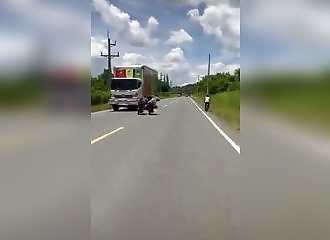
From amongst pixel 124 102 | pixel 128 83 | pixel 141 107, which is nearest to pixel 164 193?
pixel 141 107

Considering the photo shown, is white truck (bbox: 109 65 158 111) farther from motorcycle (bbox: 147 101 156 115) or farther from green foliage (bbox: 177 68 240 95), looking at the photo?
green foliage (bbox: 177 68 240 95)

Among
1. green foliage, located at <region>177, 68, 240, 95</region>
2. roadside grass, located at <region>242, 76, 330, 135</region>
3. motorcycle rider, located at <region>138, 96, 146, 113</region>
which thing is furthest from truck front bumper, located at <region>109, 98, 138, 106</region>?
roadside grass, located at <region>242, 76, 330, 135</region>

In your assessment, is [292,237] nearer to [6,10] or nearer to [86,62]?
[86,62]

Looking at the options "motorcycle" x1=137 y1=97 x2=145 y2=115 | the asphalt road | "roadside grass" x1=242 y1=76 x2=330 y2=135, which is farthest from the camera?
"motorcycle" x1=137 y1=97 x2=145 y2=115

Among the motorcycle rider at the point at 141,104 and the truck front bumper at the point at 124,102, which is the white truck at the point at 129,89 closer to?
the truck front bumper at the point at 124,102

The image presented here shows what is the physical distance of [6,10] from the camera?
1689 mm

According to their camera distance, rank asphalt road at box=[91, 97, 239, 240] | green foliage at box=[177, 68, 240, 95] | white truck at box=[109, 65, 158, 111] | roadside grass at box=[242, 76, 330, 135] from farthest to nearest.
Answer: white truck at box=[109, 65, 158, 111] → asphalt road at box=[91, 97, 239, 240] → green foliage at box=[177, 68, 240, 95] → roadside grass at box=[242, 76, 330, 135]

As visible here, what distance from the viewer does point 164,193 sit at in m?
6.03

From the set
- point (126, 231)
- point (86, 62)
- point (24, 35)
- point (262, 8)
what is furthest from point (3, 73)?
point (126, 231)

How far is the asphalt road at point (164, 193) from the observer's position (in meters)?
4.23

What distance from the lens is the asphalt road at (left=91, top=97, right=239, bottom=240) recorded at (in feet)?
13.9

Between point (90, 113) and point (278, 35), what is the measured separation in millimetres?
760

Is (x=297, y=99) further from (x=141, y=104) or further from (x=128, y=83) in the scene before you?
(x=128, y=83)

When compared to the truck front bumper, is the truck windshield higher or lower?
higher
